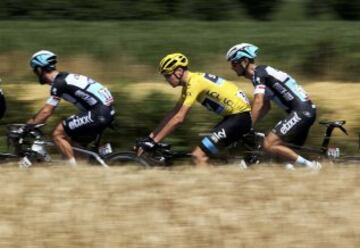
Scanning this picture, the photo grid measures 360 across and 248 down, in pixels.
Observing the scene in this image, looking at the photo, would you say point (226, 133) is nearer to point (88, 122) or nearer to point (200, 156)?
point (200, 156)

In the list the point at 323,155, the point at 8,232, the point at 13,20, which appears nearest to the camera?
the point at 8,232

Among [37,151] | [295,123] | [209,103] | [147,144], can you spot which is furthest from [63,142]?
[295,123]

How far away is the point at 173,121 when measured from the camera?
10875mm

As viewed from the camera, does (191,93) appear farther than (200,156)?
No

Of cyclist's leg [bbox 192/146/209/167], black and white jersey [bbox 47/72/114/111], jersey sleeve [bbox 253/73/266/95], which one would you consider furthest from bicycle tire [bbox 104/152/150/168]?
jersey sleeve [bbox 253/73/266/95]

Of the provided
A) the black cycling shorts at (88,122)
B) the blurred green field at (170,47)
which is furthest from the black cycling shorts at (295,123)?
the blurred green field at (170,47)

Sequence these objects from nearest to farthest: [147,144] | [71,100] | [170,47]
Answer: [147,144] < [71,100] < [170,47]

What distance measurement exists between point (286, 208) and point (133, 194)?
1.28 metres

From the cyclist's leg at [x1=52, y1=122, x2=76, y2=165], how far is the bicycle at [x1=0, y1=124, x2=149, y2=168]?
11 centimetres

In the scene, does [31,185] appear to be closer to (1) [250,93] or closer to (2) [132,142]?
(2) [132,142]

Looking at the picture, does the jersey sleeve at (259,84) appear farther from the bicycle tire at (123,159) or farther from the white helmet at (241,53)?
the bicycle tire at (123,159)

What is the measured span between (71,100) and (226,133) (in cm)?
225

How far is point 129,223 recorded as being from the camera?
668 cm

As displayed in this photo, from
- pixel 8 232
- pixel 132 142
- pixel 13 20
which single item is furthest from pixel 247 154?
pixel 13 20
